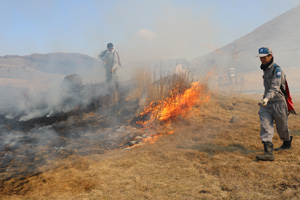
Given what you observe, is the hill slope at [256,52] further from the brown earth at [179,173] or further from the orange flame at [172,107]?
the brown earth at [179,173]

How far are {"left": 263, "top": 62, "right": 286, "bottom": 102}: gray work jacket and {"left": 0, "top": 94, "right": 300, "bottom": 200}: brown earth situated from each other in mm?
988

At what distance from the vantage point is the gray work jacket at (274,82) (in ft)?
11.3

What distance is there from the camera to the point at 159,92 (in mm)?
7195

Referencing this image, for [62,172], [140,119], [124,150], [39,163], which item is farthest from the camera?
[140,119]

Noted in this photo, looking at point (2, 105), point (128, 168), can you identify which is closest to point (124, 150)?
point (128, 168)

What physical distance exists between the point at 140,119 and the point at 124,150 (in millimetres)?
2294

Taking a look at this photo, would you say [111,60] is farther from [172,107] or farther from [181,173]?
[181,173]

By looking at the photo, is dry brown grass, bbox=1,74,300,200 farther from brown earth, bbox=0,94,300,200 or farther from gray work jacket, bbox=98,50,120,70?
gray work jacket, bbox=98,50,120,70

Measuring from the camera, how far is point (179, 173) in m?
3.28

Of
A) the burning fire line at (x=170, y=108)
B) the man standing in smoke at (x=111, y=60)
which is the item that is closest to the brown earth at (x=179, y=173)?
the burning fire line at (x=170, y=108)

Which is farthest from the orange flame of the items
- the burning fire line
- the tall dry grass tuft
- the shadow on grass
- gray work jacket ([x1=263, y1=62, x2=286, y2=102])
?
gray work jacket ([x1=263, y1=62, x2=286, y2=102])

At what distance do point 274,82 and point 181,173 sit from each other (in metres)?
2.07

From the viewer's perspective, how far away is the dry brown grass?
105 inches

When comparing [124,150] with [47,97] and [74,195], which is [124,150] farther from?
[47,97]
